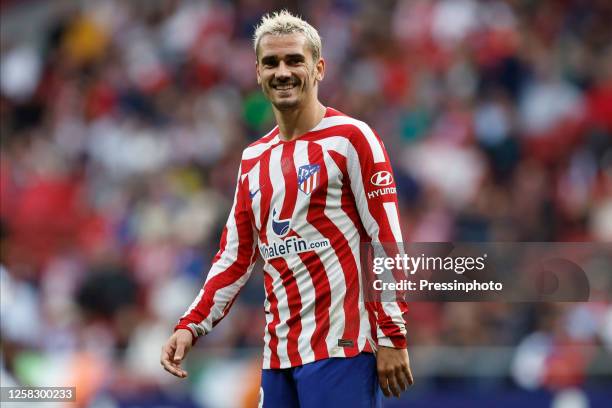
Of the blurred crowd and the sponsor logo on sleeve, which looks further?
the blurred crowd

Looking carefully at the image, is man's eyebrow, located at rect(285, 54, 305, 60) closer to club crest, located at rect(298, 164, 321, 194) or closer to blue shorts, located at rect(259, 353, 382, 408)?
club crest, located at rect(298, 164, 321, 194)

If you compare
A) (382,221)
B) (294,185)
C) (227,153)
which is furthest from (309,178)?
(227,153)

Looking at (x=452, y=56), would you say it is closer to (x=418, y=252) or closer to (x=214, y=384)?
(x=214, y=384)

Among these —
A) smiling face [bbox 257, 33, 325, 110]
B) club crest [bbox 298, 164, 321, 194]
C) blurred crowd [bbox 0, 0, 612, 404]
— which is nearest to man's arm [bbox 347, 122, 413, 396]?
club crest [bbox 298, 164, 321, 194]

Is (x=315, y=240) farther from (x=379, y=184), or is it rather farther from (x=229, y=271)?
(x=229, y=271)

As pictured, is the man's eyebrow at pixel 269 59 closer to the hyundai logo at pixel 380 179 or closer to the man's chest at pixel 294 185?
the man's chest at pixel 294 185

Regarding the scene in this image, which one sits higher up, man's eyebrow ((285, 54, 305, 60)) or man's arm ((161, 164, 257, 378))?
man's eyebrow ((285, 54, 305, 60))

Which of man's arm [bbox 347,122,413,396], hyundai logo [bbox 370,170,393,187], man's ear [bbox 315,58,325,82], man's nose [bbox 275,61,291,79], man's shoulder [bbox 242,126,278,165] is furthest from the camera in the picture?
man's shoulder [bbox 242,126,278,165]

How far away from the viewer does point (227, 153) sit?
11.7 metres

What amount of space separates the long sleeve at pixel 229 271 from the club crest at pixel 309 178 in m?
0.33

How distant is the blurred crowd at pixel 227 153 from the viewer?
891cm

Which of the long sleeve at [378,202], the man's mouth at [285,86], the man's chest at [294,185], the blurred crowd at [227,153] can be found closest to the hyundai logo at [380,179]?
the long sleeve at [378,202]

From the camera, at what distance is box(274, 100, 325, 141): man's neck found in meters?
4.71

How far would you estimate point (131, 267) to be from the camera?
10.5 meters
